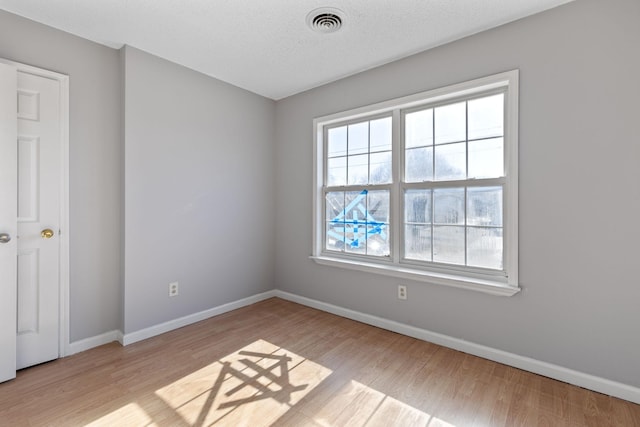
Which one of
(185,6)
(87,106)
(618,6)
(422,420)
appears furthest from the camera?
(87,106)

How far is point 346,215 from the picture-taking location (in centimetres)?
333

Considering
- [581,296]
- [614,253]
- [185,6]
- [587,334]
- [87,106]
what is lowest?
[587,334]

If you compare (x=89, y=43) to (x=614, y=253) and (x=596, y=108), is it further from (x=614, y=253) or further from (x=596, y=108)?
(x=614, y=253)

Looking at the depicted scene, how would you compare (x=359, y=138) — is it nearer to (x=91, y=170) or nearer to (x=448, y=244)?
(x=448, y=244)

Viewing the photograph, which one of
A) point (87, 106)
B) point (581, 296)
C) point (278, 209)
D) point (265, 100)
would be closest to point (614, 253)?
point (581, 296)

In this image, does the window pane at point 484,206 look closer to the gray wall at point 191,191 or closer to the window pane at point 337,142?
the window pane at point 337,142

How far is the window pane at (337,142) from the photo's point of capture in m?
3.34

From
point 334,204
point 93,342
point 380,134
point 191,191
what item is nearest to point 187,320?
point 93,342

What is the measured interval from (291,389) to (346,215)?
6.01 ft

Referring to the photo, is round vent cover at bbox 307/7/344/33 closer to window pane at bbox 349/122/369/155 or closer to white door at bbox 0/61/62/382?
window pane at bbox 349/122/369/155

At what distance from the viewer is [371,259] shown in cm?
310

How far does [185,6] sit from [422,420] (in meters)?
2.97

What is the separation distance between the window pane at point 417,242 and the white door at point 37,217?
2852 millimetres

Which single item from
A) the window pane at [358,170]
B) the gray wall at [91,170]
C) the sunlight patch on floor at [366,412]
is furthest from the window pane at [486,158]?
the gray wall at [91,170]
